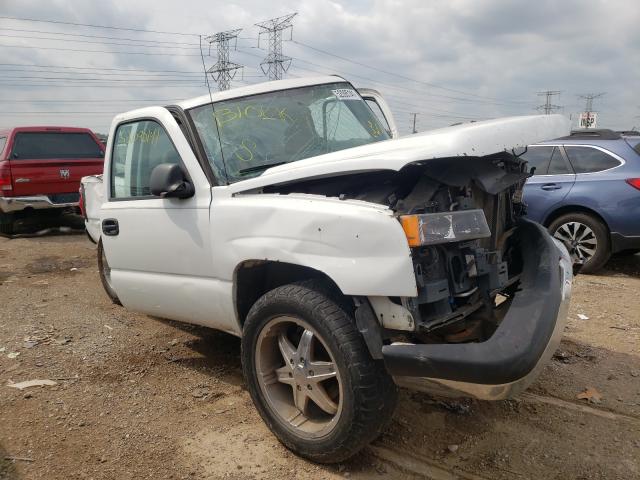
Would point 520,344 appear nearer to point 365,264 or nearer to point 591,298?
point 365,264

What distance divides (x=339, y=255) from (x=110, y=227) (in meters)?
2.24

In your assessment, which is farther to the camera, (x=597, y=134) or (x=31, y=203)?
(x=31, y=203)

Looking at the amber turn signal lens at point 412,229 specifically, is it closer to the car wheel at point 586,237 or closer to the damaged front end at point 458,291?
the damaged front end at point 458,291

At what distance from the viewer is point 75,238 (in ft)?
32.7

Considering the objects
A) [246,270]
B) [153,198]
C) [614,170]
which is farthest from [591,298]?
[153,198]

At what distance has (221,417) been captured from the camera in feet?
11.3

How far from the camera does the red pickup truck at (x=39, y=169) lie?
957 centimetres

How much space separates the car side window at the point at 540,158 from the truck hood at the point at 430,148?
460cm

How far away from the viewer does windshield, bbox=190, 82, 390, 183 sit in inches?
137

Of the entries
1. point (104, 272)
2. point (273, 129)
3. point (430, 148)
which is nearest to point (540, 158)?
point (273, 129)

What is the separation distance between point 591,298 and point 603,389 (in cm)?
236

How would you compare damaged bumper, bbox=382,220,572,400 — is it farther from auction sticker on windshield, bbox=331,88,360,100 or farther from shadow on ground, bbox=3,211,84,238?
shadow on ground, bbox=3,211,84,238

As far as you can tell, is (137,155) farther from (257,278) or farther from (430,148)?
(430,148)

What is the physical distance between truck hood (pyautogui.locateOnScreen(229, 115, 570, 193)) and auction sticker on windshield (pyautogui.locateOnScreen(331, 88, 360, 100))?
130 centimetres
